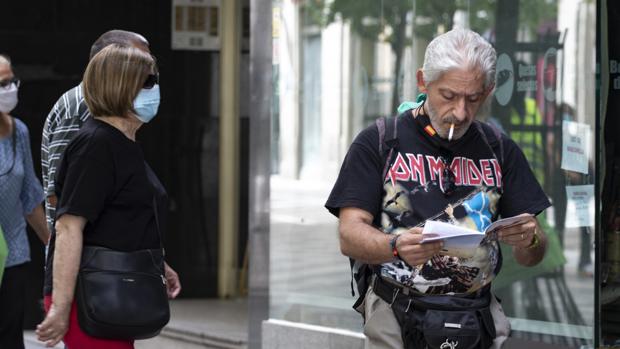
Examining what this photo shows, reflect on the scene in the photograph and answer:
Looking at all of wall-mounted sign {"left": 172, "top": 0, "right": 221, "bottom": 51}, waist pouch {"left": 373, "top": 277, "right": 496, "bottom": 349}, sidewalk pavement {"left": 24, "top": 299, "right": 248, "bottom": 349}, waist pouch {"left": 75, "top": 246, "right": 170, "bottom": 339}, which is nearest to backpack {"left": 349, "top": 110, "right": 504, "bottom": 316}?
waist pouch {"left": 373, "top": 277, "right": 496, "bottom": 349}

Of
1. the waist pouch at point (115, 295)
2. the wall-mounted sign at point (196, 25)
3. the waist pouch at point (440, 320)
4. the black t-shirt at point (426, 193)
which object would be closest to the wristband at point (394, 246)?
the black t-shirt at point (426, 193)

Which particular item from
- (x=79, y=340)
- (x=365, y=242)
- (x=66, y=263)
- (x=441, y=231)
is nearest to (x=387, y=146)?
(x=365, y=242)

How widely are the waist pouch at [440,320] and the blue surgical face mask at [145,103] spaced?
1.03 meters

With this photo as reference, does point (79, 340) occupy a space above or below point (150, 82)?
below

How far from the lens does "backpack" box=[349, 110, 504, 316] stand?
146 inches

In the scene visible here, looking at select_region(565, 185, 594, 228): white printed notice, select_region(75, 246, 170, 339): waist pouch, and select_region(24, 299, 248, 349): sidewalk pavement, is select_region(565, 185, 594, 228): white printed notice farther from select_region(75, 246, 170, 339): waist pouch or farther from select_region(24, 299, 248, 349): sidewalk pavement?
select_region(75, 246, 170, 339): waist pouch

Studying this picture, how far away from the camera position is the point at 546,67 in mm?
6699

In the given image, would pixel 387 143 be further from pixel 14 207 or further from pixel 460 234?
pixel 14 207

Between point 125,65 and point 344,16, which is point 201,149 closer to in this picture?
point 344,16

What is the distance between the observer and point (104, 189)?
4.04m

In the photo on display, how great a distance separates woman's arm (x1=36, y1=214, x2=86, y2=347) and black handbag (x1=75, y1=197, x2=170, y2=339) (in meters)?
0.05

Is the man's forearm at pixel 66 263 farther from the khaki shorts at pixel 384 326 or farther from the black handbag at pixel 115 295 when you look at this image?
the khaki shorts at pixel 384 326

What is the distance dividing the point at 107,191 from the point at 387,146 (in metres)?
0.96

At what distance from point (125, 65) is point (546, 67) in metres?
3.17
